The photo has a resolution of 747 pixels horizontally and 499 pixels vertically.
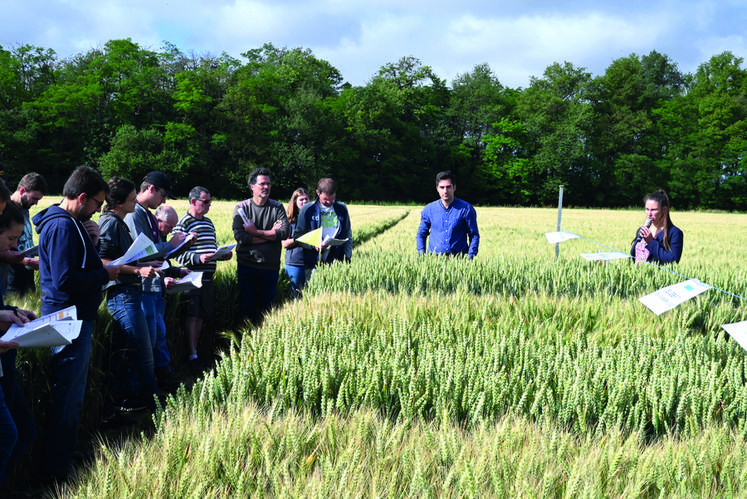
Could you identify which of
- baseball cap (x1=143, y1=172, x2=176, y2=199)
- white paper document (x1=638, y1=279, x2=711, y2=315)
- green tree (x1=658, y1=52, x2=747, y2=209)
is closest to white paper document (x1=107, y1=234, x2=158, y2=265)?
baseball cap (x1=143, y1=172, x2=176, y2=199)

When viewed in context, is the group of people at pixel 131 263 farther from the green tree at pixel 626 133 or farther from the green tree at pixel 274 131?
the green tree at pixel 626 133

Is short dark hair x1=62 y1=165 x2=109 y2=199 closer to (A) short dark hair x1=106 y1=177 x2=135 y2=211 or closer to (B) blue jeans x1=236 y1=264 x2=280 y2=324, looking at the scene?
(A) short dark hair x1=106 y1=177 x2=135 y2=211

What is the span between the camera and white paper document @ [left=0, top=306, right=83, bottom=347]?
77.6 inches

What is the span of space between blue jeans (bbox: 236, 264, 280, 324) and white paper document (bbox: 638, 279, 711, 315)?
365 cm

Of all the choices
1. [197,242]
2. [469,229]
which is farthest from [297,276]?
[469,229]

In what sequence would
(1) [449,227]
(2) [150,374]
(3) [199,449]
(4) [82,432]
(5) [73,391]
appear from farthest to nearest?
(1) [449,227] < (2) [150,374] < (4) [82,432] < (5) [73,391] < (3) [199,449]

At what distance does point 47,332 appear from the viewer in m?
2.00

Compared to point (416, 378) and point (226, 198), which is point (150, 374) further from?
point (226, 198)

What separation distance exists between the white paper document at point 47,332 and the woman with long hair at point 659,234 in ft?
15.0

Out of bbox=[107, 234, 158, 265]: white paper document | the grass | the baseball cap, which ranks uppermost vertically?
the baseball cap

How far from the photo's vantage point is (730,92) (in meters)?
53.6

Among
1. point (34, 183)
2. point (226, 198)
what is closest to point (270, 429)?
point (34, 183)

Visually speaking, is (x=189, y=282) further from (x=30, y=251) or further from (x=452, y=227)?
(x=452, y=227)

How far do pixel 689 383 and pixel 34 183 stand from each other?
511cm
